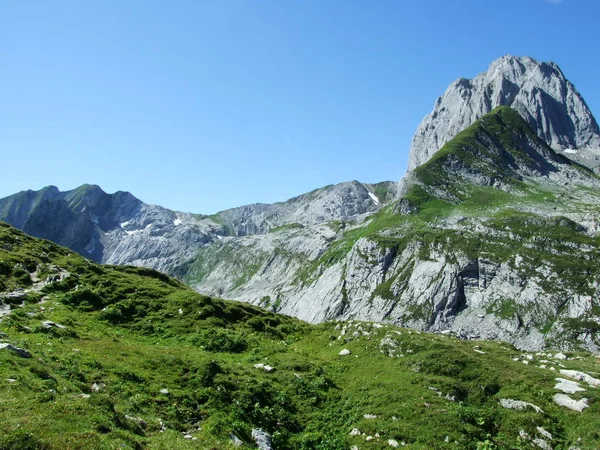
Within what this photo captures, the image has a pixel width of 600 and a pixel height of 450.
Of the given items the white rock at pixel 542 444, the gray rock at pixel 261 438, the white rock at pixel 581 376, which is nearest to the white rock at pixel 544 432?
the white rock at pixel 542 444

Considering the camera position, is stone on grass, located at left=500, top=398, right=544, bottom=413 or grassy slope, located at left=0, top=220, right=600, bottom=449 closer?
grassy slope, located at left=0, top=220, right=600, bottom=449

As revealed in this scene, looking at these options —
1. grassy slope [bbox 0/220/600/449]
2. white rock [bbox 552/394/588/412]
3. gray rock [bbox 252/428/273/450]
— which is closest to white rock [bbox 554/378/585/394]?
white rock [bbox 552/394/588/412]

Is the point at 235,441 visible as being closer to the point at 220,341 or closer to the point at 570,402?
the point at 220,341

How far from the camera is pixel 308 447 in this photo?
2092 centimetres

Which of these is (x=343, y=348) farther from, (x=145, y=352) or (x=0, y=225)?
(x=0, y=225)

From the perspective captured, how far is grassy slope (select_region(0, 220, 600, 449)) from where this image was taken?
1683 cm

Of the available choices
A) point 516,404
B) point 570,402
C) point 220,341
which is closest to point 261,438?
point 220,341

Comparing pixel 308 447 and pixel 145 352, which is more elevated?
pixel 145 352

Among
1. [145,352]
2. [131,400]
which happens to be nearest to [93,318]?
[145,352]

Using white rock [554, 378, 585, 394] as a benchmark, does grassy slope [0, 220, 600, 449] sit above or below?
below

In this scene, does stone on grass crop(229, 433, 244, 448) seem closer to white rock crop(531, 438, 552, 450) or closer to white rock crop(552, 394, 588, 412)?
white rock crop(531, 438, 552, 450)

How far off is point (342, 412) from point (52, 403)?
50.3ft

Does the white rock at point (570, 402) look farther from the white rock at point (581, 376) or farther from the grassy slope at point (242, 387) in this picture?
the white rock at point (581, 376)

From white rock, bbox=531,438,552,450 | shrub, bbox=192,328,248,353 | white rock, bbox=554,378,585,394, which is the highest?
white rock, bbox=554,378,585,394
